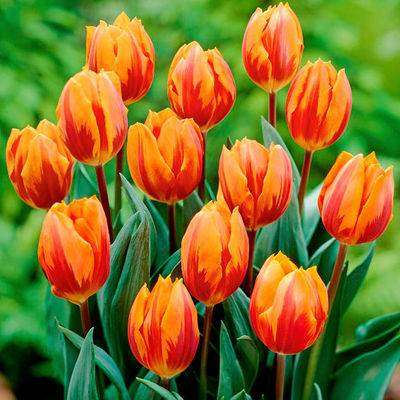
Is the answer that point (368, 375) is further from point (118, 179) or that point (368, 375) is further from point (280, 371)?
point (118, 179)

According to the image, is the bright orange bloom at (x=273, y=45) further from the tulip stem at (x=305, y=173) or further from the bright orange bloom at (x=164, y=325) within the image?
the bright orange bloom at (x=164, y=325)

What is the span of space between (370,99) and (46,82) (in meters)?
0.82

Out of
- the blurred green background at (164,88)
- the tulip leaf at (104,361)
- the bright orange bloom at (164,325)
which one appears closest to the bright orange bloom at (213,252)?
the bright orange bloom at (164,325)

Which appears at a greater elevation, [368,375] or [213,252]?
[213,252]

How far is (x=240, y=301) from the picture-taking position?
0.48 metres

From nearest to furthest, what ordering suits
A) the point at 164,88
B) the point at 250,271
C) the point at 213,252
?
the point at 213,252 → the point at 250,271 → the point at 164,88

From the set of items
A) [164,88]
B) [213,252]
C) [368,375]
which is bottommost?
[368,375]

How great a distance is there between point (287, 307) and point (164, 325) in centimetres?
7

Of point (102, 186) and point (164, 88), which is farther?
point (164, 88)

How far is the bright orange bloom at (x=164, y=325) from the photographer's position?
0.39 metres

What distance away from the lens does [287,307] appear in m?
0.39

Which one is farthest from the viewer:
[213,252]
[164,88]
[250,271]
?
[164,88]

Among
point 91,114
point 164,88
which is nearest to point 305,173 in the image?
point 91,114

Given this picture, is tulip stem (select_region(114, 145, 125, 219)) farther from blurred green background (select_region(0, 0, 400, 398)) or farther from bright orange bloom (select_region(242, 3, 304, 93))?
blurred green background (select_region(0, 0, 400, 398))
